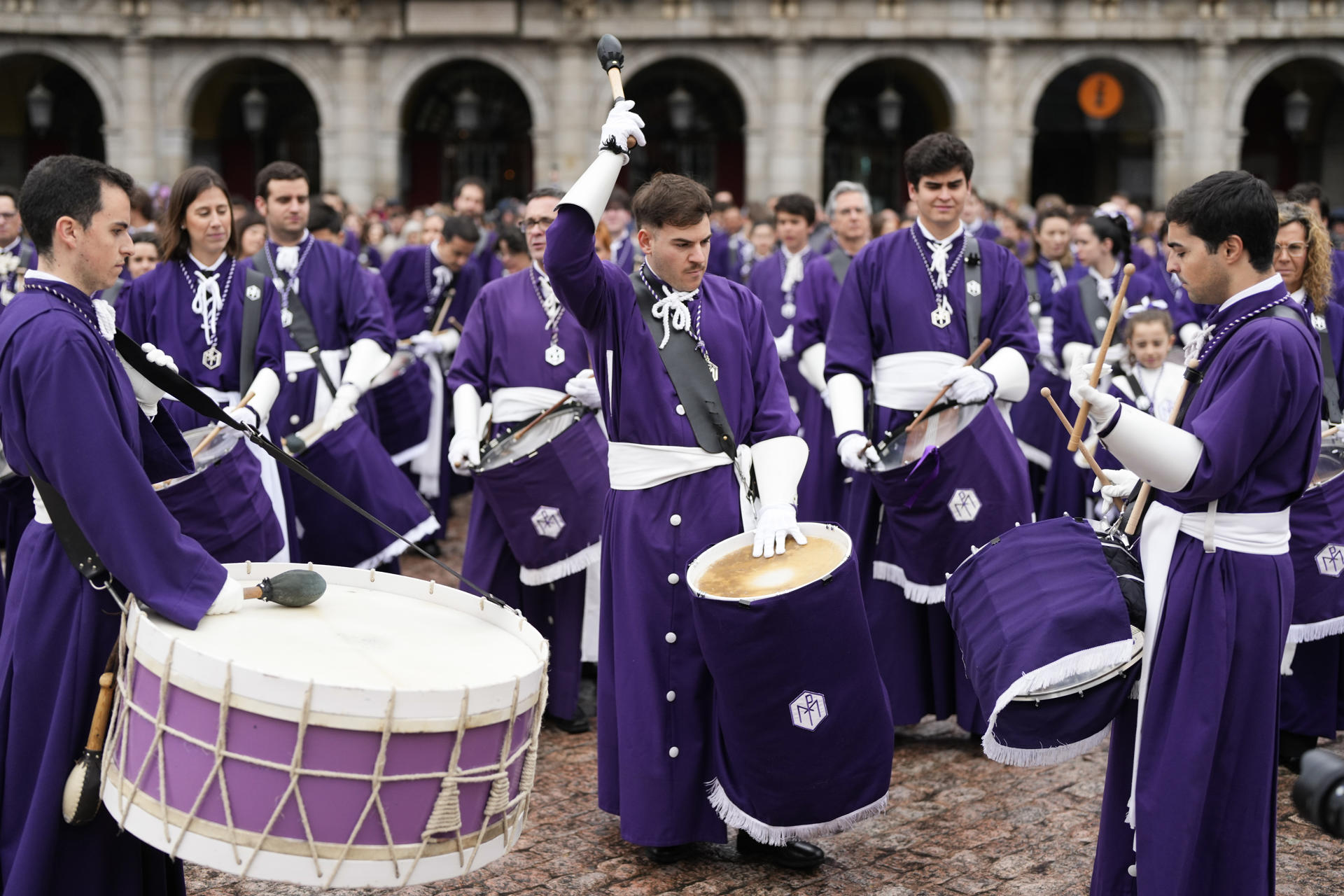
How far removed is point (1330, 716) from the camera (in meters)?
5.66

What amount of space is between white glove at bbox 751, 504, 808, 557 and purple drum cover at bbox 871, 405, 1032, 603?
1192mm

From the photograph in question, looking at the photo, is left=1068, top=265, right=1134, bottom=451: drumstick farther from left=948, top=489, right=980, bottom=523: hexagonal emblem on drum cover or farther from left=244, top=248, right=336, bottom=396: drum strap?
left=244, top=248, right=336, bottom=396: drum strap

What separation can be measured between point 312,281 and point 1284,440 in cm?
472

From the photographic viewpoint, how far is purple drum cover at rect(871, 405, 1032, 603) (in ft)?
17.8

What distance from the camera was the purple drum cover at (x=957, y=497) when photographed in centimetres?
543

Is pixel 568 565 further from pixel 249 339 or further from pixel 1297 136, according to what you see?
pixel 1297 136

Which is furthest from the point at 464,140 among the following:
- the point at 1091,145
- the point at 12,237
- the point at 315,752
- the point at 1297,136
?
the point at 315,752

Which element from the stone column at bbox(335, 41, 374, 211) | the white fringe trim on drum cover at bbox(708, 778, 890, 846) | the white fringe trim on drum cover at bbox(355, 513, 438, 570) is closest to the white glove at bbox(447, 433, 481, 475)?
the white fringe trim on drum cover at bbox(355, 513, 438, 570)

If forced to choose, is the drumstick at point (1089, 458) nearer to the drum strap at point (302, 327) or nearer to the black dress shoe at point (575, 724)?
the black dress shoe at point (575, 724)

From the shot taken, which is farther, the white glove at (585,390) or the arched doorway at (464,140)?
the arched doorway at (464,140)

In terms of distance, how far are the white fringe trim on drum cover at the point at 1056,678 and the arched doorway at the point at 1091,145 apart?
77.8ft

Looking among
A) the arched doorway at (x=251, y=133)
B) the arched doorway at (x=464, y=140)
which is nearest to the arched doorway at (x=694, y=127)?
the arched doorway at (x=464, y=140)

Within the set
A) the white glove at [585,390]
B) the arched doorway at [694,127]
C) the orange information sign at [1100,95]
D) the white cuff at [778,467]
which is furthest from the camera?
the arched doorway at [694,127]

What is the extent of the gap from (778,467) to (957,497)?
1313 millimetres
